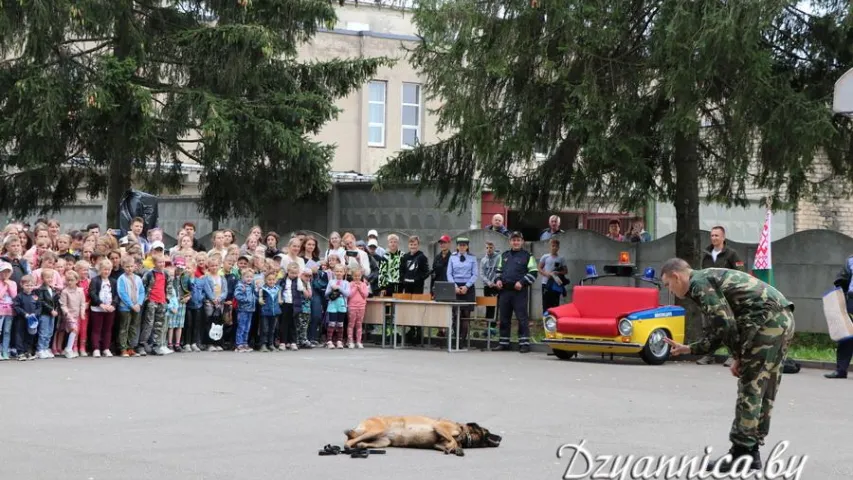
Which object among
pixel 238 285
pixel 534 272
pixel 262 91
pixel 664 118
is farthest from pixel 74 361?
pixel 262 91

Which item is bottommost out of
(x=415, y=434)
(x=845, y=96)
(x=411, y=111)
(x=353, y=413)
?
(x=353, y=413)

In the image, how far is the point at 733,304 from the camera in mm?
10109

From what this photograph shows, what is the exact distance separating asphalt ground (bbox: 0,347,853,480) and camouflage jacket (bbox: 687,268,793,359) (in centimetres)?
118

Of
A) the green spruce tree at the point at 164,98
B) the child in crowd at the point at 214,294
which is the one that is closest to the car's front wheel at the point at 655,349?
the child in crowd at the point at 214,294

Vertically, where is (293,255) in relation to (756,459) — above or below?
above

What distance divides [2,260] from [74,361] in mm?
1914

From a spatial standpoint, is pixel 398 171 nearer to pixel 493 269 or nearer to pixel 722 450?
pixel 493 269

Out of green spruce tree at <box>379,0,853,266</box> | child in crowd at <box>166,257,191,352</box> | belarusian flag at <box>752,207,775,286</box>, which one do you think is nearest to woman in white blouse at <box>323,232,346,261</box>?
green spruce tree at <box>379,0,853,266</box>

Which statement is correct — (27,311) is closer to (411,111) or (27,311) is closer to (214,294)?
(214,294)

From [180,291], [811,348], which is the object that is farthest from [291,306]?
[811,348]

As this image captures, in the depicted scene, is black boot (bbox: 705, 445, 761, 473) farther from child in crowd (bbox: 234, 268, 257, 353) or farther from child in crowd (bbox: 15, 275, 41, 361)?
child in crowd (bbox: 234, 268, 257, 353)

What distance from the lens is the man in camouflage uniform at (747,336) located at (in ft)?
32.8

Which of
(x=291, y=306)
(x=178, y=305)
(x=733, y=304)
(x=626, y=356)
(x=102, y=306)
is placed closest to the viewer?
(x=733, y=304)

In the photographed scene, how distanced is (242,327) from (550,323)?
5.06 meters
